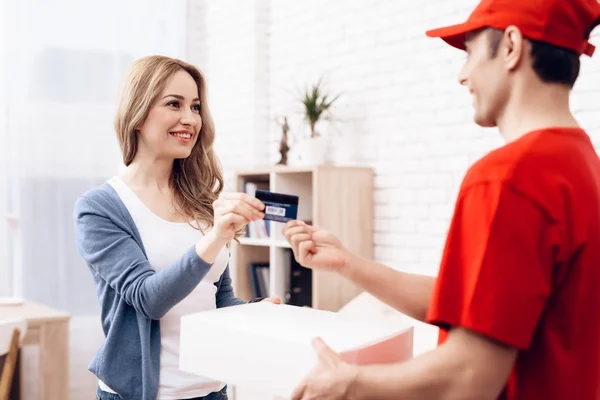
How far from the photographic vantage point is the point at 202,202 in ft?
6.40

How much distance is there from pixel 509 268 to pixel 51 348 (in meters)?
2.54

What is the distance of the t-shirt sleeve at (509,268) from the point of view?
35.0 inches

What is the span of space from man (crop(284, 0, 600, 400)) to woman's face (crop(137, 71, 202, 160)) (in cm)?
99

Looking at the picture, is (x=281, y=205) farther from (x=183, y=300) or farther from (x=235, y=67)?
(x=235, y=67)

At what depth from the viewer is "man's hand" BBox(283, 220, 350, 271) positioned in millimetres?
1479

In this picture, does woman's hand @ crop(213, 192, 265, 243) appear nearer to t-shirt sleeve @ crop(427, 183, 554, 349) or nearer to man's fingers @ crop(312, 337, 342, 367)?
man's fingers @ crop(312, 337, 342, 367)

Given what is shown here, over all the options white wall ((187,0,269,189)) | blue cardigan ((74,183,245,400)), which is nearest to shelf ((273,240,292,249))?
white wall ((187,0,269,189))

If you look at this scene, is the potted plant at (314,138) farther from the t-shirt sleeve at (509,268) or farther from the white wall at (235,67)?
the t-shirt sleeve at (509,268)

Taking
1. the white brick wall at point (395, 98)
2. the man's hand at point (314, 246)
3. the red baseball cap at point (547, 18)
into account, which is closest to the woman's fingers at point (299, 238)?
the man's hand at point (314, 246)

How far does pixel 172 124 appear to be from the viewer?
188 cm

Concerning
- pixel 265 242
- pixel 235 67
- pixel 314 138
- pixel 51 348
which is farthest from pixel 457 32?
pixel 235 67

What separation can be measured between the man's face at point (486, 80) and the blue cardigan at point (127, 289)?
0.78 meters

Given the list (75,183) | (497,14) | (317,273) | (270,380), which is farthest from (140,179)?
(75,183)

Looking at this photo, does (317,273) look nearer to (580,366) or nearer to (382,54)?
(382,54)
